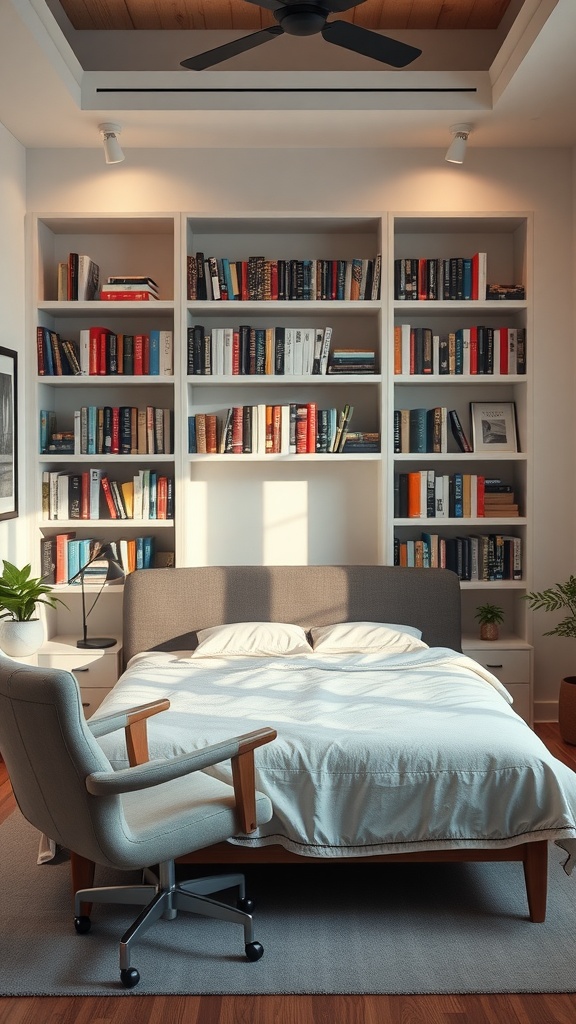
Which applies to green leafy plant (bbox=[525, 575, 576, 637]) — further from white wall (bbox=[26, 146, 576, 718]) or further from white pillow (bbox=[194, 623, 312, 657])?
white pillow (bbox=[194, 623, 312, 657])

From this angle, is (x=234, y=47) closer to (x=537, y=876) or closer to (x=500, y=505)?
(x=500, y=505)

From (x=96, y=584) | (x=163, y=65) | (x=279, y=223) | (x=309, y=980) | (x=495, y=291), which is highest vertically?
(x=163, y=65)

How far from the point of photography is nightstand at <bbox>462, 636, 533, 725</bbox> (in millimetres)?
4574

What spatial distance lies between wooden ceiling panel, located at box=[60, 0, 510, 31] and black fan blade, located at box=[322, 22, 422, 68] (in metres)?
1.39

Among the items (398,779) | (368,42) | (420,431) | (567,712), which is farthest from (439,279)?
(398,779)

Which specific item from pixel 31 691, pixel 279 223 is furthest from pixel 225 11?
pixel 31 691

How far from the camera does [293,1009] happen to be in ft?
7.34

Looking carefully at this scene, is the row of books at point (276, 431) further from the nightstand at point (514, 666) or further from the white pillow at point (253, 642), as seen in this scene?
the nightstand at point (514, 666)

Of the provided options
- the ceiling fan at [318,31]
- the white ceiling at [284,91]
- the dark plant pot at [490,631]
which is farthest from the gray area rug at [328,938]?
the white ceiling at [284,91]

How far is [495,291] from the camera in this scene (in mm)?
4695

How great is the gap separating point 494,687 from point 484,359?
182 cm

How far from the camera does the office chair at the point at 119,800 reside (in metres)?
2.23

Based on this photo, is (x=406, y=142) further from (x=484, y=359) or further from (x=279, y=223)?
(x=484, y=359)

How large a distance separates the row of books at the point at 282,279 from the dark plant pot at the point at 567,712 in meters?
2.17
